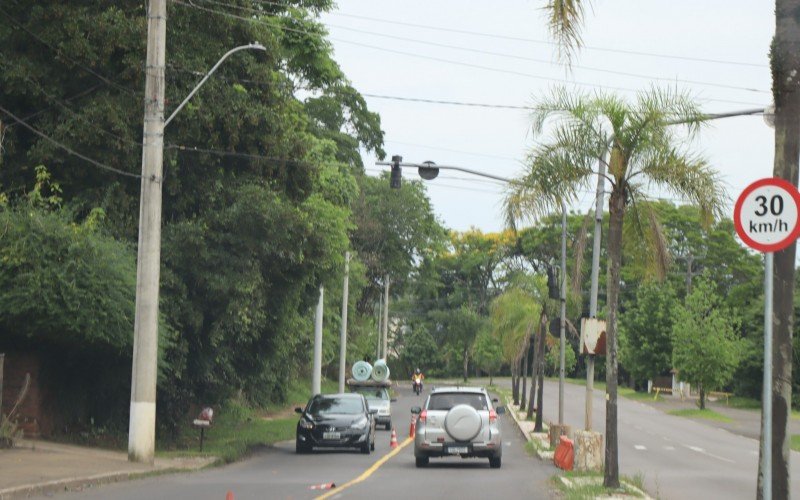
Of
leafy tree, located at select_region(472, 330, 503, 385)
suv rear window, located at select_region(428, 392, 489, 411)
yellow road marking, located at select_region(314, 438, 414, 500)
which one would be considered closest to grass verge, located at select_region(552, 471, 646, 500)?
yellow road marking, located at select_region(314, 438, 414, 500)

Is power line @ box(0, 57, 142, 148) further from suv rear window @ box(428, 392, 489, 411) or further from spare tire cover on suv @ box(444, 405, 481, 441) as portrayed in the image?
spare tire cover on suv @ box(444, 405, 481, 441)

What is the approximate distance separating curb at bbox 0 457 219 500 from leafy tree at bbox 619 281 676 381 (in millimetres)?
62941

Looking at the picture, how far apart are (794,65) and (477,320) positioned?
9927 centimetres

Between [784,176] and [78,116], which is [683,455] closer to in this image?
[78,116]

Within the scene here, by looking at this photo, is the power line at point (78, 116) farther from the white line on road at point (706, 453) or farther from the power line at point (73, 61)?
the white line on road at point (706, 453)

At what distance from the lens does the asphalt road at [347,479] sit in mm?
18875

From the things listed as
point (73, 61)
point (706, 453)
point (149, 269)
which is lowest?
point (706, 453)

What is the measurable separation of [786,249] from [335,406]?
2155cm

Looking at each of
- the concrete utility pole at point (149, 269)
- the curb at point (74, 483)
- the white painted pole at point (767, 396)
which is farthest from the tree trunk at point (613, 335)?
the concrete utility pole at point (149, 269)

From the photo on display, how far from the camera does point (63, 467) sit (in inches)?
845

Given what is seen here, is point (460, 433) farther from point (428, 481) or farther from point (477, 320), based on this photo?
point (477, 320)

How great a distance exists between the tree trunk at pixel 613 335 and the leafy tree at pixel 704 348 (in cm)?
4745

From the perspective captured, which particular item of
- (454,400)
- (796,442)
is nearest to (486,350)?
(796,442)

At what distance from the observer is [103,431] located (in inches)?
1142
